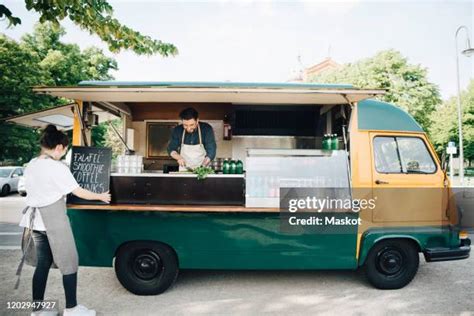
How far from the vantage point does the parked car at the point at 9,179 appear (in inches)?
618

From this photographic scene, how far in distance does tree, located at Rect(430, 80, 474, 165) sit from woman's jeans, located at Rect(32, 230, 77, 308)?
30628mm

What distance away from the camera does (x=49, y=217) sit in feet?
11.1

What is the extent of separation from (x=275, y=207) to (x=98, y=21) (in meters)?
3.39

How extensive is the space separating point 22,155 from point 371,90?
2150 cm

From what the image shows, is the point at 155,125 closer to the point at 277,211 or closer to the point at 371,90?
the point at 277,211

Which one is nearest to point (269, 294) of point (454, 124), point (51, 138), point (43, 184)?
point (43, 184)

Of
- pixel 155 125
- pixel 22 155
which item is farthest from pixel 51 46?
pixel 155 125

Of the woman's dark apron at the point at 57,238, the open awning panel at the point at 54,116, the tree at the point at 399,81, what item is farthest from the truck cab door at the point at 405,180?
the tree at the point at 399,81

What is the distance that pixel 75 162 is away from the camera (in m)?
4.30

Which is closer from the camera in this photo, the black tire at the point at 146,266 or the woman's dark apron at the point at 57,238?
the woman's dark apron at the point at 57,238

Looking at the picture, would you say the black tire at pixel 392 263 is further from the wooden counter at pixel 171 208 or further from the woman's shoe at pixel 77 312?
the woman's shoe at pixel 77 312

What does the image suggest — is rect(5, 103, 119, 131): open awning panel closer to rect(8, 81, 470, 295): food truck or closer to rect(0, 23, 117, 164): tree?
rect(8, 81, 470, 295): food truck

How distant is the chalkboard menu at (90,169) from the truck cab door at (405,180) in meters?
3.40

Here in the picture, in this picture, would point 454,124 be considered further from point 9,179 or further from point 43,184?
point 43,184
